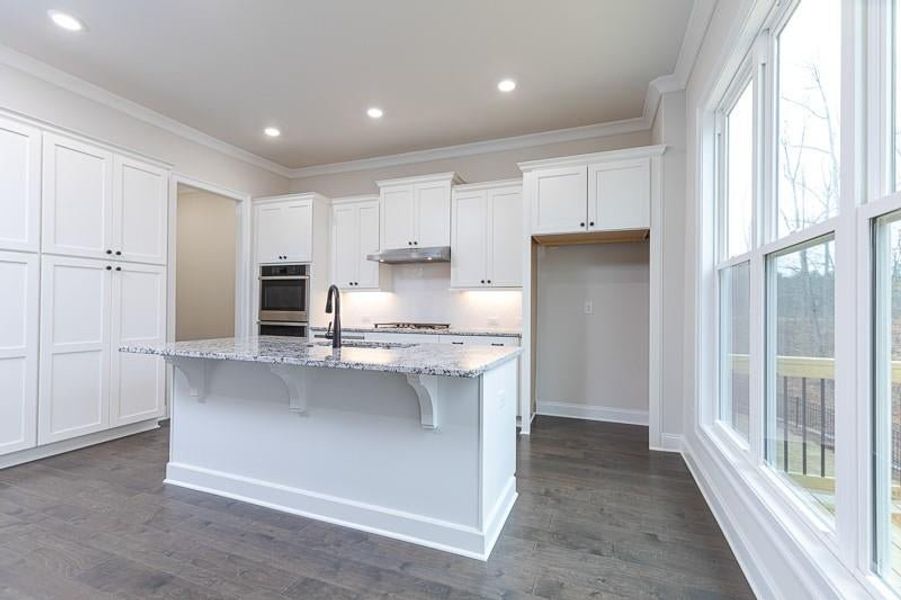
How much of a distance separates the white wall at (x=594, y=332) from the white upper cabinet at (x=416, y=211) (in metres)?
1.10

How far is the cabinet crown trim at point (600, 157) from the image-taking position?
3404mm

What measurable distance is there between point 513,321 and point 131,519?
11.0ft

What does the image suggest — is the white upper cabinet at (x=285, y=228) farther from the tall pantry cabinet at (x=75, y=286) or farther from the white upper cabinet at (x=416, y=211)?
the tall pantry cabinet at (x=75, y=286)

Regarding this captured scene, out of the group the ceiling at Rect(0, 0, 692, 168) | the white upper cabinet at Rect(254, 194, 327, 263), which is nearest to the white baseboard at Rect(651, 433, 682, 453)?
the ceiling at Rect(0, 0, 692, 168)

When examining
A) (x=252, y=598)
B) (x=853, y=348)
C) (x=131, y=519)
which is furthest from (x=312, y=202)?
(x=853, y=348)

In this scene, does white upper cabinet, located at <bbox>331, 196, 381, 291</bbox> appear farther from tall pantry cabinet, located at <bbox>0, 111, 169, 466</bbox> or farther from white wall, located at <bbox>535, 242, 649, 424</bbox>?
white wall, located at <bbox>535, 242, 649, 424</bbox>

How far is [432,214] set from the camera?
4.42 m

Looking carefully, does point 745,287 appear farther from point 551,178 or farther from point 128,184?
point 128,184

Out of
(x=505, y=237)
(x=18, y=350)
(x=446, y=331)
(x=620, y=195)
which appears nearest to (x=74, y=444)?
(x=18, y=350)

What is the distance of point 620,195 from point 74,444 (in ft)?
15.5

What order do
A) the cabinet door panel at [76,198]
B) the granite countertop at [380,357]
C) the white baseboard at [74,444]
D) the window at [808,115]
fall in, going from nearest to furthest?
the window at [808,115], the granite countertop at [380,357], the white baseboard at [74,444], the cabinet door panel at [76,198]

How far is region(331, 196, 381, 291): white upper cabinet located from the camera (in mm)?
4770

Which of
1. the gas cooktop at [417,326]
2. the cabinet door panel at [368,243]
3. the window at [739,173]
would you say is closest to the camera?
the window at [739,173]

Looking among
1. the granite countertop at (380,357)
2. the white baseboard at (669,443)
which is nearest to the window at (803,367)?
the granite countertop at (380,357)
